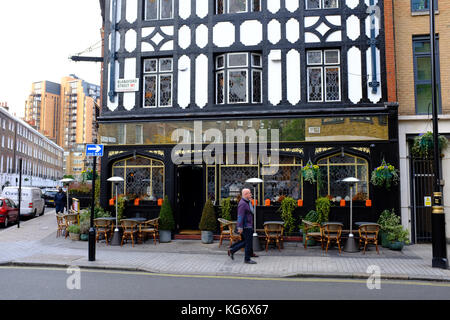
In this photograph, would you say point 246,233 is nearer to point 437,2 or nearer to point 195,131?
point 195,131

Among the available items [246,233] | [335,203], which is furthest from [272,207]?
[246,233]

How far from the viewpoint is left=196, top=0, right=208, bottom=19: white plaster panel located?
14.7 metres

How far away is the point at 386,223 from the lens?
1244 cm

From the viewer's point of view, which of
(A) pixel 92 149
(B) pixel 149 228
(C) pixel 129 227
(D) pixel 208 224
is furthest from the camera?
(B) pixel 149 228

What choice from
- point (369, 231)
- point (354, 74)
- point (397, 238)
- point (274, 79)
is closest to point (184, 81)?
point (274, 79)

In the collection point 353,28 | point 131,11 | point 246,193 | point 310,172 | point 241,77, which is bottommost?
point 246,193

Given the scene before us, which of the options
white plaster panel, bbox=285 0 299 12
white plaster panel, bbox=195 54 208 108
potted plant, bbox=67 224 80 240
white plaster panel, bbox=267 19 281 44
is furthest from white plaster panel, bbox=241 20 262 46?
potted plant, bbox=67 224 80 240

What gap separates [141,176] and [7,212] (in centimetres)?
841

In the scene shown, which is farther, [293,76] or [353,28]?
[293,76]

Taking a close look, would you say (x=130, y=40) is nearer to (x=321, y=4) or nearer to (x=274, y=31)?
(x=274, y=31)

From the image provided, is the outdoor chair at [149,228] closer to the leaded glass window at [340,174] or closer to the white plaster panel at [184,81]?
the white plaster panel at [184,81]

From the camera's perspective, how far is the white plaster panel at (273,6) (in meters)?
14.2

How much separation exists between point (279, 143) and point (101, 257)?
22.6 ft

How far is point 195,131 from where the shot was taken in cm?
1420
